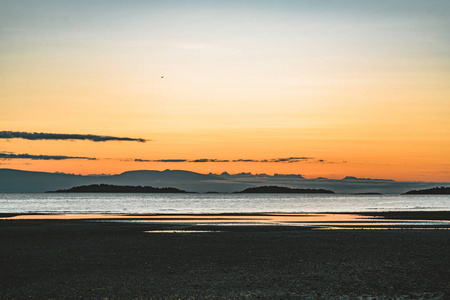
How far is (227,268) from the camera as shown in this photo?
74.1 feet

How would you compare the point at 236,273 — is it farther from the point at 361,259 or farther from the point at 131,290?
the point at 361,259

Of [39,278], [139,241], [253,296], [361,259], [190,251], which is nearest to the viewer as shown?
[253,296]

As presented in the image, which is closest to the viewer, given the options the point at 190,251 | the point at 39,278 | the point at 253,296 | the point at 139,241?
the point at 253,296

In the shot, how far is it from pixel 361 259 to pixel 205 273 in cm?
856

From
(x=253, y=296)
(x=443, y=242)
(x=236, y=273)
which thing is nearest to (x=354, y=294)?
(x=253, y=296)

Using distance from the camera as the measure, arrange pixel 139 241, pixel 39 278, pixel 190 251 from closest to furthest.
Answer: pixel 39 278 < pixel 190 251 < pixel 139 241

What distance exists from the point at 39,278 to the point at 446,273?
1673 centimetres

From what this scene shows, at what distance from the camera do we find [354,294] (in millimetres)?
17047

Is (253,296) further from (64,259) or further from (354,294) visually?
(64,259)

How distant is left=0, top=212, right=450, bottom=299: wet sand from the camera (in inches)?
688

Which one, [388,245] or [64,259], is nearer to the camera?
[64,259]

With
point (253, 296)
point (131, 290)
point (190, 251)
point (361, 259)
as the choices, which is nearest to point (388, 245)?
point (361, 259)

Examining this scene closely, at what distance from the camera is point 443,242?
108 feet

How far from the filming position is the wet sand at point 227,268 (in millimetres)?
17484
